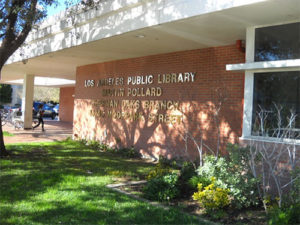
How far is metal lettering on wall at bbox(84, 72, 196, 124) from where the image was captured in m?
9.88

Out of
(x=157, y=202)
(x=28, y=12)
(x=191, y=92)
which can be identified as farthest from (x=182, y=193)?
(x=28, y=12)

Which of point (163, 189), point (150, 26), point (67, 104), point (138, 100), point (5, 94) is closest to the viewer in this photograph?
point (163, 189)

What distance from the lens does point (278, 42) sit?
6387 mm

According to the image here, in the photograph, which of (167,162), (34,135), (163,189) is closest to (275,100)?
(163,189)

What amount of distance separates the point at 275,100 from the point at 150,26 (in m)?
3.04

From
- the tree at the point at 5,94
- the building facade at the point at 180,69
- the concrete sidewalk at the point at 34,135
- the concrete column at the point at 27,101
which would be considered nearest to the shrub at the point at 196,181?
the building facade at the point at 180,69

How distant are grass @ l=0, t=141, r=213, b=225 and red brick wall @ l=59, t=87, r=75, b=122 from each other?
19167 mm

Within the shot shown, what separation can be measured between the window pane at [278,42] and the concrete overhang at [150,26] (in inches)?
7.0

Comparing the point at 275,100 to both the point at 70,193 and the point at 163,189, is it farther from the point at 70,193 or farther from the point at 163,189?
the point at 70,193

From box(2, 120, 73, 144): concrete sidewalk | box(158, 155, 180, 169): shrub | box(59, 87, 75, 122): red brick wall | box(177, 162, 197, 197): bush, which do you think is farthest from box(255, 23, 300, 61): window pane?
box(59, 87, 75, 122): red brick wall

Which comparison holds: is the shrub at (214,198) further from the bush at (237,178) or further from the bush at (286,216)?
the bush at (286,216)

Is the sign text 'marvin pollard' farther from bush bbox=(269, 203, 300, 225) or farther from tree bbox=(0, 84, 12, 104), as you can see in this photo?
tree bbox=(0, 84, 12, 104)

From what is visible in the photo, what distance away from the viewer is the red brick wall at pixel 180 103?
27.2ft

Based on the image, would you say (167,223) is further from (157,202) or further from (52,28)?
(52,28)
